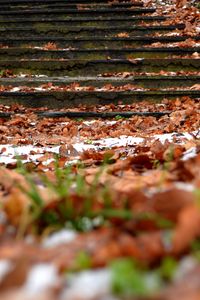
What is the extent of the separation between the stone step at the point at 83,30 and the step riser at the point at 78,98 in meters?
2.32

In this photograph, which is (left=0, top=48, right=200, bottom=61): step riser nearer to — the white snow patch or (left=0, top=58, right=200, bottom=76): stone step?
(left=0, top=58, right=200, bottom=76): stone step

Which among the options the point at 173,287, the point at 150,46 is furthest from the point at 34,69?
the point at 173,287

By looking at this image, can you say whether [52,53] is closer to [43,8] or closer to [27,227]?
[43,8]

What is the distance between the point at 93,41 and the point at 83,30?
0.45 meters

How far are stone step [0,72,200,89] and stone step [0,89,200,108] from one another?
0.37m

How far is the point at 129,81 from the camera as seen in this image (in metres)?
6.43

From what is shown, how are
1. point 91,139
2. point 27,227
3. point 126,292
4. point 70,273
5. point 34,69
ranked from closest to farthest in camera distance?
point 126,292, point 70,273, point 27,227, point 91,139, point 34,69

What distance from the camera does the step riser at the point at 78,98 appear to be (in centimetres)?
607

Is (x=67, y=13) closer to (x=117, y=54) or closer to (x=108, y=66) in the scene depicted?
(x=117, y=54)

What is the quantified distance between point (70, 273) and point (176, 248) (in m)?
0.21

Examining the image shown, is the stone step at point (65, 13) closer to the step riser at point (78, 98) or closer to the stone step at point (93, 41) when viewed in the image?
the stone step at point (93, 41)

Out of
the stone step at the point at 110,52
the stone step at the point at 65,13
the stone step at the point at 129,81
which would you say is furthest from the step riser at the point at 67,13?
the stone step at the point at 129,81

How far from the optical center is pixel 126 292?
90 cm

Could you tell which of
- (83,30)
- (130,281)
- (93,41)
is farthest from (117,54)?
(130,281)
